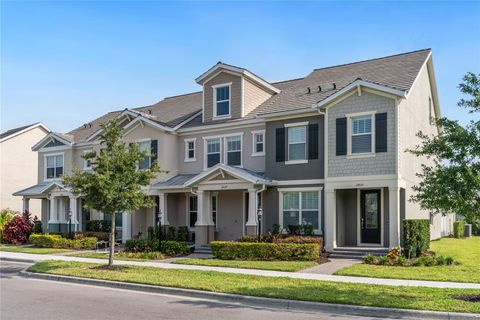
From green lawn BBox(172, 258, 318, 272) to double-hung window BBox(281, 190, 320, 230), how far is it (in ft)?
13.3

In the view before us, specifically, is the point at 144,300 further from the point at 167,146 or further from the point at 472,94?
the point at 167,146

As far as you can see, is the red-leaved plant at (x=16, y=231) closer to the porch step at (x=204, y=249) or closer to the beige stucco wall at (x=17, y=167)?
the beige stucco wall at (x=17, y=167)

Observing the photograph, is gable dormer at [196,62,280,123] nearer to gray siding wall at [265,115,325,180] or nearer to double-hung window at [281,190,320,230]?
gray siding wall at [265,115,325,180]

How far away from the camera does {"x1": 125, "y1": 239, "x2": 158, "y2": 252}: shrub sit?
2277cm

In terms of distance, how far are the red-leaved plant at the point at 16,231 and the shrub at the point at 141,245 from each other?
10.7 metres

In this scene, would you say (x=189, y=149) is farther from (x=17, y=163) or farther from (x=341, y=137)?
(x=17, y=163)

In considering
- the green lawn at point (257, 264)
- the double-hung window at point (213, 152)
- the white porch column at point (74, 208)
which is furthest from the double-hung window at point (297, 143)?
the white porch column at point (74, 208)

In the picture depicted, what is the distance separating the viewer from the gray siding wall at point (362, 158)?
20.0m

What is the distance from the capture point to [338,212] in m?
22.0

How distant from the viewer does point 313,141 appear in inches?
879

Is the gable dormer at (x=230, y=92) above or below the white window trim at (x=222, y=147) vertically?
above

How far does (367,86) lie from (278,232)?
7164 millimetres

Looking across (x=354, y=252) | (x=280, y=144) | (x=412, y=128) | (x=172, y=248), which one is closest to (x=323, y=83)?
(x=280, y=144)

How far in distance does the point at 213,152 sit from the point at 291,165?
5064mm
